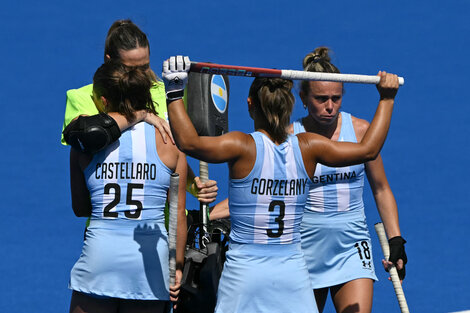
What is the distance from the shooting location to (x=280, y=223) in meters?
3.39

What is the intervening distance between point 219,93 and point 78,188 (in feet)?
3.42

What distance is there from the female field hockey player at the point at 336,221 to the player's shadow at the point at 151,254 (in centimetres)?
84

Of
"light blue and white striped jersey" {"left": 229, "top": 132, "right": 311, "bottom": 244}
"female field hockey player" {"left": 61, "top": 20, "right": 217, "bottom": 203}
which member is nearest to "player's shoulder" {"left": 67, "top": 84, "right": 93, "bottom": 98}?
"female field hockey player" {"left": 61, "top": 20, "right": 217, "bottom": 203}

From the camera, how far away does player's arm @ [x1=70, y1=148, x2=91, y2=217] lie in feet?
11.8

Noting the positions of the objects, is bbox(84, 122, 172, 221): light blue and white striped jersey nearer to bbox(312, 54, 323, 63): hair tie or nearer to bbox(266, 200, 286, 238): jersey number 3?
bbox(266, 200, 286, 238): jersey number 3

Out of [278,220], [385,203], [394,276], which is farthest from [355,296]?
[278,220]

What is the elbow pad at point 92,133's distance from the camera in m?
3.43

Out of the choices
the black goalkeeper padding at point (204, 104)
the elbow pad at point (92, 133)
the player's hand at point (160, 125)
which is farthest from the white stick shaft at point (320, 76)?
the black goalkeeper padding at point (204, 104)

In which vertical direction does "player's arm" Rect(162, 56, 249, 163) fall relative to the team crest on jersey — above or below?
Answer: below

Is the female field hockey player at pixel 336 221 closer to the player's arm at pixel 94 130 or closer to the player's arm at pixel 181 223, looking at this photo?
the player's arm at pixel 181 223

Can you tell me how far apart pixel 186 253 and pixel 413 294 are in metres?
3.21

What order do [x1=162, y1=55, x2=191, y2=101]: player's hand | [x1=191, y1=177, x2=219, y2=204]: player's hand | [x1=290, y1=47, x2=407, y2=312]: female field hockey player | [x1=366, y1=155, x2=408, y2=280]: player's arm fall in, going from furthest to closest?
1. [x1=366, y1=155, x2=408, y2=280]: player's arm
2. [x1=290, y1=47, x2=407, y2=312]: female field hockey player
3. [x1=191, y1=177, x2=219, y2=204]: player's hand
4. [x1=162, y1=55, x2=191, y2=101]: player's hand

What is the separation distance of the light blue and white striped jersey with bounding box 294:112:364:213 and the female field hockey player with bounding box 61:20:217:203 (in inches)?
19.2

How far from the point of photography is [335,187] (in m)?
4.15
